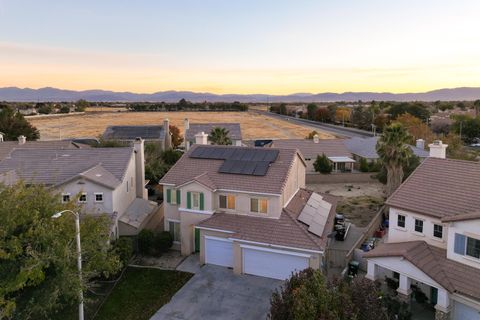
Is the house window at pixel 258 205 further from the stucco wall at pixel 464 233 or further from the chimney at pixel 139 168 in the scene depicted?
the chimney at pixel 139 168

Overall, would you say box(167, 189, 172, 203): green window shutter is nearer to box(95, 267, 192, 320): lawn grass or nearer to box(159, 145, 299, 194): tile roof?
box(159, 145, 299, 194): tile roof

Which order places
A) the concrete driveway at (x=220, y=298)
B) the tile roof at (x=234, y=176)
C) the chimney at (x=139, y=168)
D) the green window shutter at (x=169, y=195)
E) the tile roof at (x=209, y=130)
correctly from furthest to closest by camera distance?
1. the tile roof at (x=209, y=130)
2. the chimney at (x=139, y=168)
3. the green window shutter at (x=169, y=195)
4. the tile roof at (x=234, y=176)
5. the concrete driveway at (x=220, y=298)

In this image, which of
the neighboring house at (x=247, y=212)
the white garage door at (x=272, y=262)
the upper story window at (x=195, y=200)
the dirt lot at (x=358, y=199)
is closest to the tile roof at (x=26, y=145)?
the neighboring house at (x=247, y=212)

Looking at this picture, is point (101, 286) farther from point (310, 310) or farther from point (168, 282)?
point (310, 310)

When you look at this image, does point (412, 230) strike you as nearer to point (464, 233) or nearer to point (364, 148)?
point (464, 233)

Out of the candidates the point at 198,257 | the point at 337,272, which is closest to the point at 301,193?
the point at 337,272

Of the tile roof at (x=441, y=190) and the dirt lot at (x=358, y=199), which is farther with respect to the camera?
the dirt lot at (x=358, y=199)

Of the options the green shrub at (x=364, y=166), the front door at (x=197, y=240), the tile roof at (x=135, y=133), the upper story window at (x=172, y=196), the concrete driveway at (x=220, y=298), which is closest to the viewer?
the concrete driveway at (x=220, y=298)
